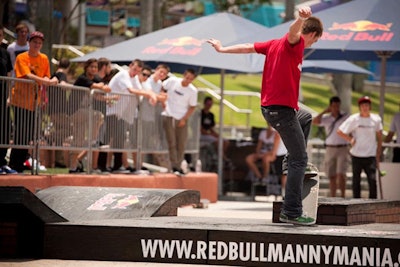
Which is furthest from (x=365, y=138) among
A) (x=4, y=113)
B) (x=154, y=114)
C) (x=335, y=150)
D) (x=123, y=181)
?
(x=4, y=113)

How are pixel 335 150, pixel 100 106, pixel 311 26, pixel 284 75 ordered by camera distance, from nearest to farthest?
pixel 284 75, pixel 311 26, pixel 100 106, pixel 335 150

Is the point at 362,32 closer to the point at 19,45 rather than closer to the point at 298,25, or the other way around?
the point at 19,45

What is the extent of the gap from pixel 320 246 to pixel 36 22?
15858 mm

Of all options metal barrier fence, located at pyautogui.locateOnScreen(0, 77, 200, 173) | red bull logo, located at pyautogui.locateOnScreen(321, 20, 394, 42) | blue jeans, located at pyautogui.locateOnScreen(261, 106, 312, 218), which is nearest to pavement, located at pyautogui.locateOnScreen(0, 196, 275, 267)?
blue jeans, located at pyautogui.locateOnScreen(261, 106, 312, 218)

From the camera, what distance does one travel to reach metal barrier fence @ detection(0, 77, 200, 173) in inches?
614

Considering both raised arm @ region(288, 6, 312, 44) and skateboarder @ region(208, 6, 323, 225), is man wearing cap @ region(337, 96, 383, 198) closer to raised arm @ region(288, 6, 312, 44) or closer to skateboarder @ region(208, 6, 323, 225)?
skateboarder @ region(208, 6, 323, 225)

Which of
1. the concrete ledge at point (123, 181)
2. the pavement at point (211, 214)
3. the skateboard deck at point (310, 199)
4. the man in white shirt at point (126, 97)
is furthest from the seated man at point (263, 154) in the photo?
the skateboard deck at point (310, 199)

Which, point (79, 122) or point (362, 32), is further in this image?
point (362, 32)

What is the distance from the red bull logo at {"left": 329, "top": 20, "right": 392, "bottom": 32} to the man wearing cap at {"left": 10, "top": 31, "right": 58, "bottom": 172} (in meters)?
5.34

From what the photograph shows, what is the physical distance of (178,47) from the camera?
22.5m

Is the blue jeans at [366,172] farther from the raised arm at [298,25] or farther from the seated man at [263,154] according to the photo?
the raised arm at [298,25]

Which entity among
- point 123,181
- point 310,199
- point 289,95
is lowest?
point 123,181

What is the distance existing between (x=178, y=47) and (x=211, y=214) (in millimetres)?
5786

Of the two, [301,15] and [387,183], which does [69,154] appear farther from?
[301,15]
